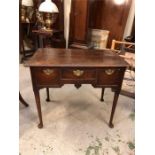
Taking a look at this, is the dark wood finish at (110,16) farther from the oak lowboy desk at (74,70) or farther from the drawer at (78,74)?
the drawer at (78,74)

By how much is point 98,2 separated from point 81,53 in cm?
240

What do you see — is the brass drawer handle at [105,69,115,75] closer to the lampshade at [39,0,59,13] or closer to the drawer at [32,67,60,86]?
the drawer at [32,67,60,86]

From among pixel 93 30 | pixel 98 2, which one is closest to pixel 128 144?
pixel 93 30

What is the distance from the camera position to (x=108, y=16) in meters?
3.58

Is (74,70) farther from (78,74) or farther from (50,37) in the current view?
(50,37)

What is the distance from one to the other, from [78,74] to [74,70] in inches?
2.0

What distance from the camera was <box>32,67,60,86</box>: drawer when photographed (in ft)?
4.30

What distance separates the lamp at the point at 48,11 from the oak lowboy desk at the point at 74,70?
180 centimetres

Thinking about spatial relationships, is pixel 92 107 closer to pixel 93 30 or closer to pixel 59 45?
pixel 59 45

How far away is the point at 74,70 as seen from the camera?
4.37 feet

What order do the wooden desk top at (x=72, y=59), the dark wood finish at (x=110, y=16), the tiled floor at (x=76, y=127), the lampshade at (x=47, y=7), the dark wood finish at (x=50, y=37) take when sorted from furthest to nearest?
the dark wood finish at (x=110, y=16)
the dark wood finish at (x=50, y=37)
the lampshade at (x=47, y=7)
the tiled floor at (x=76, y=127)
the wooden desk top at (x=72, y=59)

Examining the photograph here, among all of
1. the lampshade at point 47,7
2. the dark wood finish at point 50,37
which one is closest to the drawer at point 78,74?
the dark wood finish at point 50,37

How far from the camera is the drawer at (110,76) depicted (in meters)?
1.38

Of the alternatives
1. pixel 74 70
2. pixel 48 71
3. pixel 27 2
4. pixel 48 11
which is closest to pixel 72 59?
pixel 74 70
